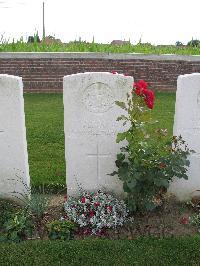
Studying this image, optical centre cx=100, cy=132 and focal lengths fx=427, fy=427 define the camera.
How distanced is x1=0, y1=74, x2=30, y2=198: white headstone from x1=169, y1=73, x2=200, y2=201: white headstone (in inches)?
62.6

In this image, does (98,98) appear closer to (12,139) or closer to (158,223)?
(12,139)

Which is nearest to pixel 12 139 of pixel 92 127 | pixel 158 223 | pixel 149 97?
pixel 92 127

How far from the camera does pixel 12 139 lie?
4395 mm

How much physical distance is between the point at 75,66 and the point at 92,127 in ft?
22.0

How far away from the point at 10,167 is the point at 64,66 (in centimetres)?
668

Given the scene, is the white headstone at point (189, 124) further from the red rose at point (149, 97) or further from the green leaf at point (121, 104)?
the green leaf at point (121, 104)

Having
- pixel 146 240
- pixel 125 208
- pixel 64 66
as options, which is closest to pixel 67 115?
pixel 125 208

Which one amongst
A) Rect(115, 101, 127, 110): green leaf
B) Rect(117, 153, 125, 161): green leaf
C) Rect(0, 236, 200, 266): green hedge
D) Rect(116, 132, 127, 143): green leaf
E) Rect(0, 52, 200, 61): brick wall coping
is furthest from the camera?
Rect(0, 52, 200, 61): brick wall coping

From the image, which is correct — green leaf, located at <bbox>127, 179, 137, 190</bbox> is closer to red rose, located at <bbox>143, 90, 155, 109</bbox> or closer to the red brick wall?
red rose, located at <bbox>143, 90, 155, 109</bbox>

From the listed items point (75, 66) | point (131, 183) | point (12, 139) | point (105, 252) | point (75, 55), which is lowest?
point (105, 252)

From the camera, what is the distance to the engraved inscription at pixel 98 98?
427 centimetres

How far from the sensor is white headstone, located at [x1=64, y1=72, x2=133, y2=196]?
426 cm

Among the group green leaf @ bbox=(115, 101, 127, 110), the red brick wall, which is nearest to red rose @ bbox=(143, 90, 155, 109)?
green leaf @ bbox=(115, 101, 127, 110)

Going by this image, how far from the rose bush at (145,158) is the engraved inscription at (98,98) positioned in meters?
0.26
